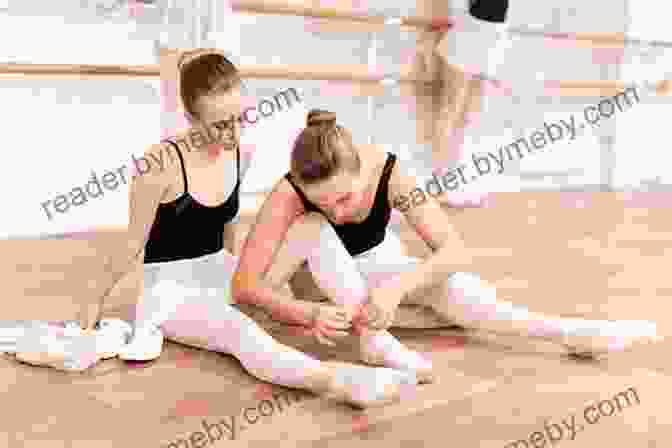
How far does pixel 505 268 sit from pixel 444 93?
1.27 metres

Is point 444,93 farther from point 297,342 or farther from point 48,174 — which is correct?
point 297,342

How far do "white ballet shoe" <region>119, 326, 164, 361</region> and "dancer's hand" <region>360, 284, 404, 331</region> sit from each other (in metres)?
0.37

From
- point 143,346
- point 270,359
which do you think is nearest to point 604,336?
point 270,359

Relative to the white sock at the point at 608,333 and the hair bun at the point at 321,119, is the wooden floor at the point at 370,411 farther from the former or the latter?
the hair bun at the point at 321,119

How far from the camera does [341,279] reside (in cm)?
144

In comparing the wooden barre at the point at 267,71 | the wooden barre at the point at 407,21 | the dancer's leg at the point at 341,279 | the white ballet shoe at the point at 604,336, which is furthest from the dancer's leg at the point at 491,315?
the wooden barre at the point at 407,21

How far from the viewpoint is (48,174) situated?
8.63 ft

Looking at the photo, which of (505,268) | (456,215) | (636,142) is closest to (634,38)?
(636,142)

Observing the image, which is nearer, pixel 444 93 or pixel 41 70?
pixel 41 70

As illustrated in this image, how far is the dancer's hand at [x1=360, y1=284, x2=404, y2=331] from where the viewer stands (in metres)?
1.42

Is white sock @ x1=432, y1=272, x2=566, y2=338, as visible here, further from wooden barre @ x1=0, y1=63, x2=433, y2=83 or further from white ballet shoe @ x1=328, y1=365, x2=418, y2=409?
wooden barre @ x1=0, y1=63, x2=433, y2=83

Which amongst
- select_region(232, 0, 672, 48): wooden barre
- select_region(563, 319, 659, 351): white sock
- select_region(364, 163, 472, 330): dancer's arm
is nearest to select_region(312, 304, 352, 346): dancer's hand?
select_region(364, 163, 472, 330): dancer's arm

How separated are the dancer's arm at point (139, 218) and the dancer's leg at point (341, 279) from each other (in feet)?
0.78

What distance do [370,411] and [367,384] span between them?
6 centimetres
